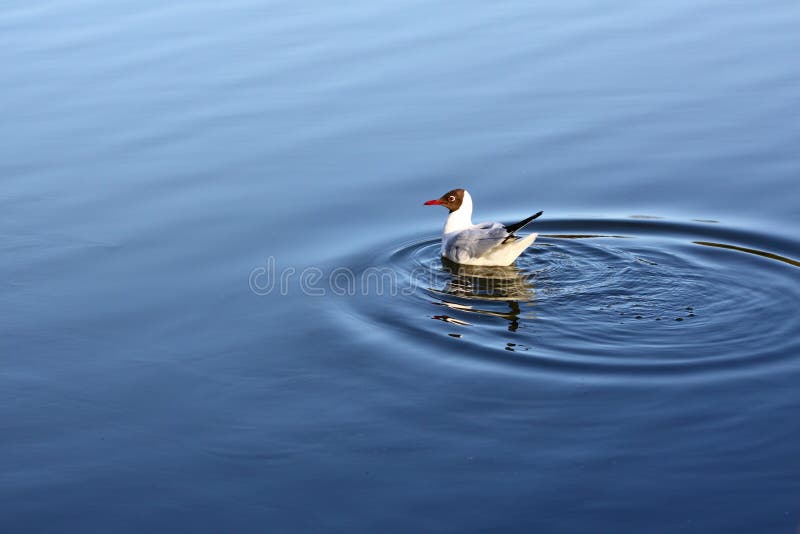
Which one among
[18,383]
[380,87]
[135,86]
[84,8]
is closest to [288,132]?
[380,87]

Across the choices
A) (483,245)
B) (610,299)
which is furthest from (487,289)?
(610,299)

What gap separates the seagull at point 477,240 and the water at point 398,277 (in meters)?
0.21

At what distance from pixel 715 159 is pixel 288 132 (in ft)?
20.0

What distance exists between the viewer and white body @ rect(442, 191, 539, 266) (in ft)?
39.5

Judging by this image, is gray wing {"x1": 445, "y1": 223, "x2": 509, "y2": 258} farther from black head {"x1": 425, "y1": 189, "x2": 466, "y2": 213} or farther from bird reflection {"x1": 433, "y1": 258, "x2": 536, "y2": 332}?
black head {"x1": 425, "y1": 189, "x2": 466, "y2": 213}

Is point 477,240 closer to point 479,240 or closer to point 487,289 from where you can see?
point 479,240

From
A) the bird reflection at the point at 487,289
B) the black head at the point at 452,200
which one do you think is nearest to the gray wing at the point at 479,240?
the bird reflection at the point at 487,289

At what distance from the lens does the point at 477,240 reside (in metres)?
12.2

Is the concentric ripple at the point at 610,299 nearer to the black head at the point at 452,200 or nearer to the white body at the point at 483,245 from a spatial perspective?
the white body at the point at 483,245

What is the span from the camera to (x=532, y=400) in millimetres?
8523

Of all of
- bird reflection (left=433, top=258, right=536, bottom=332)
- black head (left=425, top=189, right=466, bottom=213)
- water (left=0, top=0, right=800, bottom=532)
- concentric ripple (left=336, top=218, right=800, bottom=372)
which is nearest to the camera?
water (left=0, top=0, right=800, bottom=532)

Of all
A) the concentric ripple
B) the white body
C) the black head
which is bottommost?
the concentric ripple

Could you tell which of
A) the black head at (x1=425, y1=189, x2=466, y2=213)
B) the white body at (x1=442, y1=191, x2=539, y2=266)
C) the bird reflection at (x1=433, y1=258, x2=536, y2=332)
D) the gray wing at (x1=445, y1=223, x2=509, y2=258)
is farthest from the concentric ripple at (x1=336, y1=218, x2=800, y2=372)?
the black head at (x1=425, y1=189, x2=466, y2=213)

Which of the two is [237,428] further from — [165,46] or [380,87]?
[165,46]
